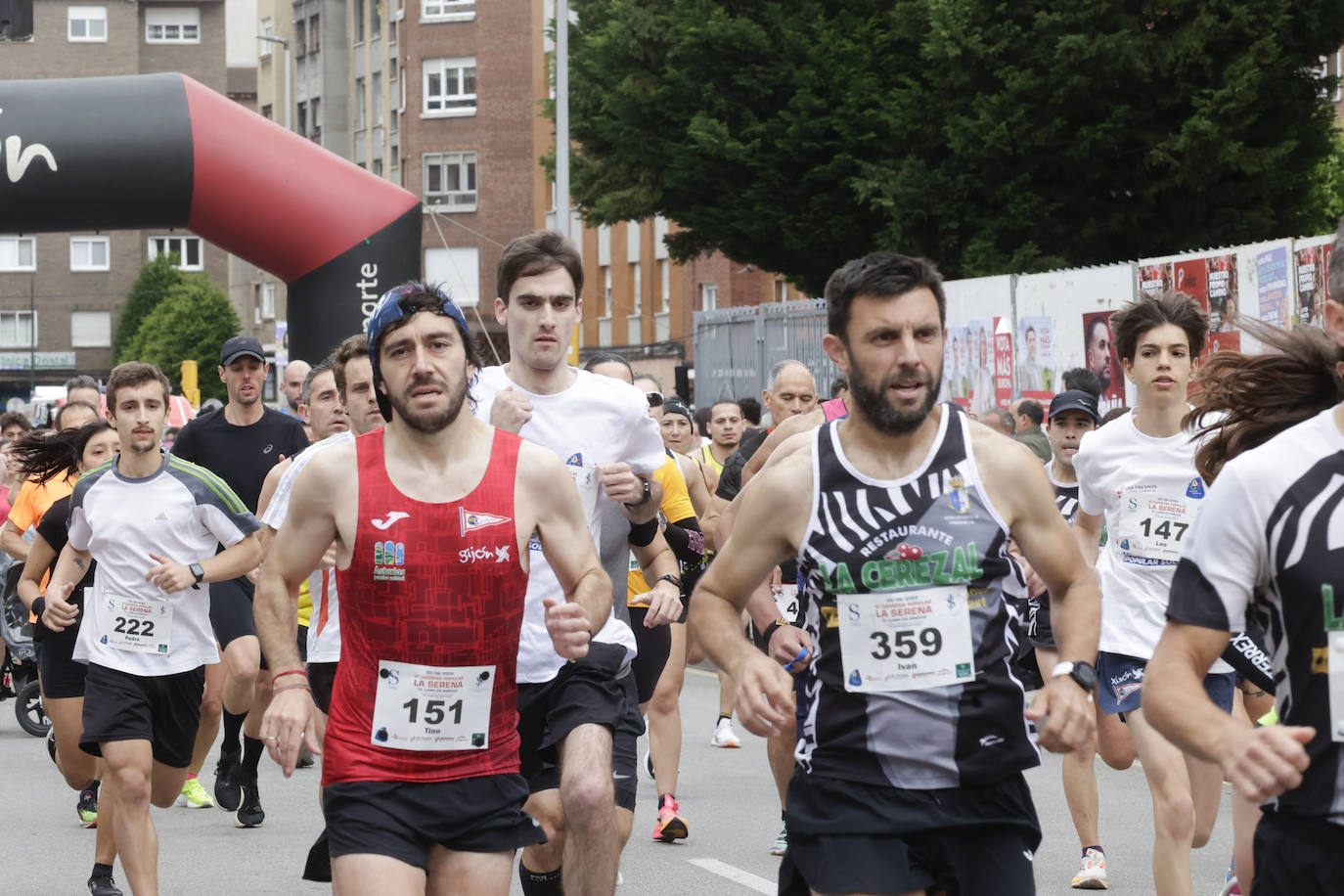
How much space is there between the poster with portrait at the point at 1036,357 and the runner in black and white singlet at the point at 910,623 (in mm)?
12896

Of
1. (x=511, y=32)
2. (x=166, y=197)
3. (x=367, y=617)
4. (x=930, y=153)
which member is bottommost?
(x=367, y=617)

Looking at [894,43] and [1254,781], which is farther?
[894,43]

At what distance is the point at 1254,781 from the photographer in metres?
3.03

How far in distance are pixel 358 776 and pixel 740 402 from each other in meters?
→ 11.8

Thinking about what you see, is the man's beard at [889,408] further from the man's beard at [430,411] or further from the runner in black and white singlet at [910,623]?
the man's beard at [430,411]

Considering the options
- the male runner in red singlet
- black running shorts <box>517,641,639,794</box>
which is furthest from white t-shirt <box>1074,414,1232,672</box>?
the male runner in red singlet

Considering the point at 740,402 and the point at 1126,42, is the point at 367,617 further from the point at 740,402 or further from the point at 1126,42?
the point at 1126,42

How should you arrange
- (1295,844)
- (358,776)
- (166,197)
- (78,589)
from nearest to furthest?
(1295,844) → (358,776) → (78,589) → (166,197)

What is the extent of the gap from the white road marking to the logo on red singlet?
3507 millimetres

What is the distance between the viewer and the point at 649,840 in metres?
9.20

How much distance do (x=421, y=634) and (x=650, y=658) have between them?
2.87 metres

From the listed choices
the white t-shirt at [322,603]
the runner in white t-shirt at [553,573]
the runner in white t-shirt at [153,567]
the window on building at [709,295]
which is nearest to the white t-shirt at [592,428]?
the runner in white t-shirt at [553,573]

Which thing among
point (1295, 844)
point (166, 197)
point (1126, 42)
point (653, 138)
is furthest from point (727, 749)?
point (653, 138)

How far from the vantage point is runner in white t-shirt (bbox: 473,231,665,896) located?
579cm
